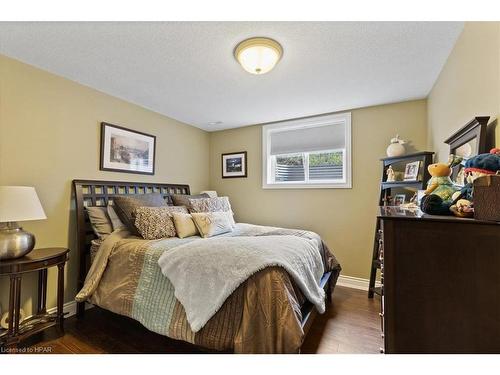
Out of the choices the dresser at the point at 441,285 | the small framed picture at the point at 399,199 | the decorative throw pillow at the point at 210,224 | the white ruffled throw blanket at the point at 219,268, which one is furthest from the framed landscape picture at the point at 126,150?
the small framed picture at the point at 399,199

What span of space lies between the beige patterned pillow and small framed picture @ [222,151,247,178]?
1.75m

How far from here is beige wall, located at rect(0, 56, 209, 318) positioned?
199 cm

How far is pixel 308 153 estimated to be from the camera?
351 cm

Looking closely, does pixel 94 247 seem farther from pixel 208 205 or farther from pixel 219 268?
pixel 219 268

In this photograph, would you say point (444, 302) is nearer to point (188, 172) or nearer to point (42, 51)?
point (42, 51)

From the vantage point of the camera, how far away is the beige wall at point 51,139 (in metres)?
1.99

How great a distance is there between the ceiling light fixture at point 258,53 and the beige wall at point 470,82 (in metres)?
1.20

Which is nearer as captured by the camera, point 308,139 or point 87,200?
point 87,200

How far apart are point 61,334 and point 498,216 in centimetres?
289

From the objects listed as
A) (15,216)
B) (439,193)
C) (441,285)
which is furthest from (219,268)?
(15,216)

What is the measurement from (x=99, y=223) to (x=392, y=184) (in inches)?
121

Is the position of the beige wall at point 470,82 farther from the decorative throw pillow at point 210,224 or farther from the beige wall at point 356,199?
the decorative throw pillow at point 210,224
